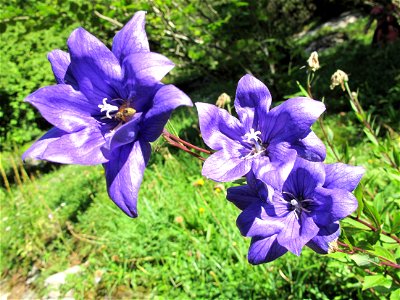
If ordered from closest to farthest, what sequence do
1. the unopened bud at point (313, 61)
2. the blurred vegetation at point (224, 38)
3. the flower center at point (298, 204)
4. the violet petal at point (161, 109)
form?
the violet petal at point (161, 109), the flower center at point (298, 204), the unopened bud at point (313, 61), the blurred vegetation at point (224, 38)

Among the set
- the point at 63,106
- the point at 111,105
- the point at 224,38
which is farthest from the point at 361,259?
the point at 224,38

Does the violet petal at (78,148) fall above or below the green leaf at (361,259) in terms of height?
above

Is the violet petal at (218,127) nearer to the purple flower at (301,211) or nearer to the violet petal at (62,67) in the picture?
the purple flower at (301,211)

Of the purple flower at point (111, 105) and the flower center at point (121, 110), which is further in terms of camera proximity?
the flower center at point (121, 110)

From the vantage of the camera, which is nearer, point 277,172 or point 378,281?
point 277,172

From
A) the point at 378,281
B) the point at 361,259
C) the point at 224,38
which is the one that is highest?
the point at 361,259

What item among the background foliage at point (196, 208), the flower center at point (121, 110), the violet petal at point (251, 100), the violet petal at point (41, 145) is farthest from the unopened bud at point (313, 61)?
the violet petal at point (41, 145)

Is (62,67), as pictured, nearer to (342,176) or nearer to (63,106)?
(63,106)
